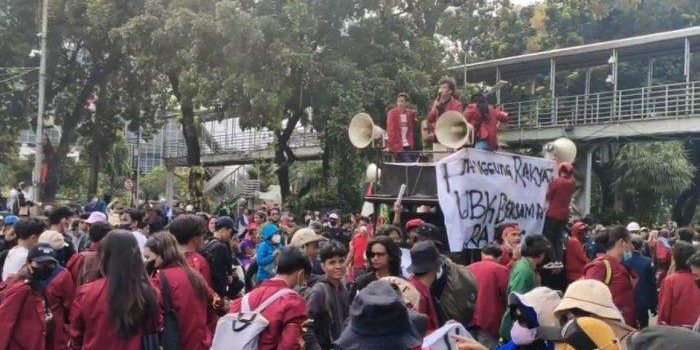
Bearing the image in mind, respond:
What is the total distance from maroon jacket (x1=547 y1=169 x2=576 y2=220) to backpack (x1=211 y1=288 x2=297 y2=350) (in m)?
6.12

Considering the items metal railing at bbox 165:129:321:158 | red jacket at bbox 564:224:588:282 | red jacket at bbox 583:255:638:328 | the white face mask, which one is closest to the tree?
metal railing at bbox 165:129:321:158

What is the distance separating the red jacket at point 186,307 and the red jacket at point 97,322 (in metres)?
0.40

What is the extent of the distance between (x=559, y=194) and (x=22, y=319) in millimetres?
6598

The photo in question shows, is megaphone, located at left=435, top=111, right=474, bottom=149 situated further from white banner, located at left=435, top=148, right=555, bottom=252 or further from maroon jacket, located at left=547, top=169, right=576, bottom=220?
maroon jacket, located at left=547, top=169, right=576, bottom=220

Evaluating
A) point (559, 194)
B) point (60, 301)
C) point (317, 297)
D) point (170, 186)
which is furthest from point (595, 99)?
point (60, 301)

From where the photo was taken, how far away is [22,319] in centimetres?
498

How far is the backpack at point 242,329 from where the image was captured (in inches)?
163

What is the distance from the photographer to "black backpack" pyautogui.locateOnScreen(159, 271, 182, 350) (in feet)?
15.3

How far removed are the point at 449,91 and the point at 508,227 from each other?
2770 millimetres

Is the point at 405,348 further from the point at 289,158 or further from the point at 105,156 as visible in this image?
the point at 105,156

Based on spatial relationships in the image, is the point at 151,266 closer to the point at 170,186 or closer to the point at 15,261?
the point at 15,261

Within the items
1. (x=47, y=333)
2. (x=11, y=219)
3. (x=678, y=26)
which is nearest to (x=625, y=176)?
(x=678, y=26)

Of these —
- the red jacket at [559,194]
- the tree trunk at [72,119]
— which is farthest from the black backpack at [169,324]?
the tree trunk at [72,119]

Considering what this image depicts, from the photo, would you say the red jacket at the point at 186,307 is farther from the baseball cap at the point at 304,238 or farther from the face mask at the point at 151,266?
the baseball cap at the point at 304,238
